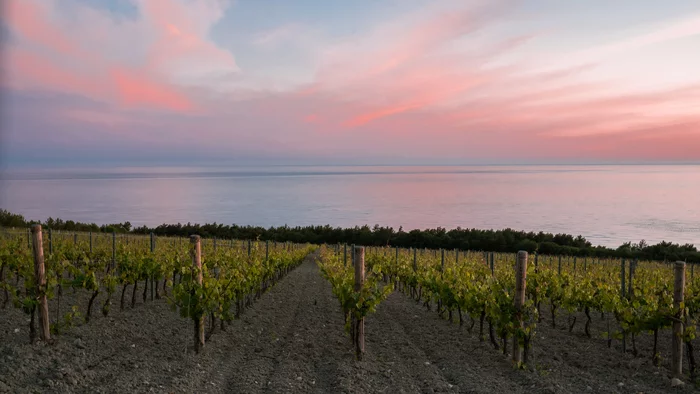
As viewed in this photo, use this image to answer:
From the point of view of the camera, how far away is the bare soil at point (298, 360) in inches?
212

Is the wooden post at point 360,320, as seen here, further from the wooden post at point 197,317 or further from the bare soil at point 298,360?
the wooden post at point 197,317

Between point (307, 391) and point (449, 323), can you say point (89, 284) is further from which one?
point (449, 323)

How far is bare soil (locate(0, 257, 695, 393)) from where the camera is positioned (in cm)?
539

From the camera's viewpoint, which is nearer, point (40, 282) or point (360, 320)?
point (40, 282)

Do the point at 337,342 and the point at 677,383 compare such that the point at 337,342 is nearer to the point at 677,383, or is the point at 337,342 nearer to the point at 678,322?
the point at 677,383

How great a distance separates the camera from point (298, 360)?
6.48 metres

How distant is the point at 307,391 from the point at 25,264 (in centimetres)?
656

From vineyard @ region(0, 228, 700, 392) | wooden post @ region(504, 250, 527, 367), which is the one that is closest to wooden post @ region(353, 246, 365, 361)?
vineyard @ region(0, 228, 700, 392)

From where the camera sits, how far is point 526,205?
97125 mm

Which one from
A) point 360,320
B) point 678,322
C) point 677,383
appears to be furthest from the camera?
point 360,320

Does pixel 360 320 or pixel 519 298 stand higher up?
pixel 519 298

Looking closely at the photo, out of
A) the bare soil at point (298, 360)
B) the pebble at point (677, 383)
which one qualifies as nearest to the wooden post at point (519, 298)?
the bare soil at point (298, 360)

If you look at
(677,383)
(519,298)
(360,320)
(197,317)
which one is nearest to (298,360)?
(360,320)

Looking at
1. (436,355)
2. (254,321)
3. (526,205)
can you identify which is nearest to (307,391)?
(436,355)
